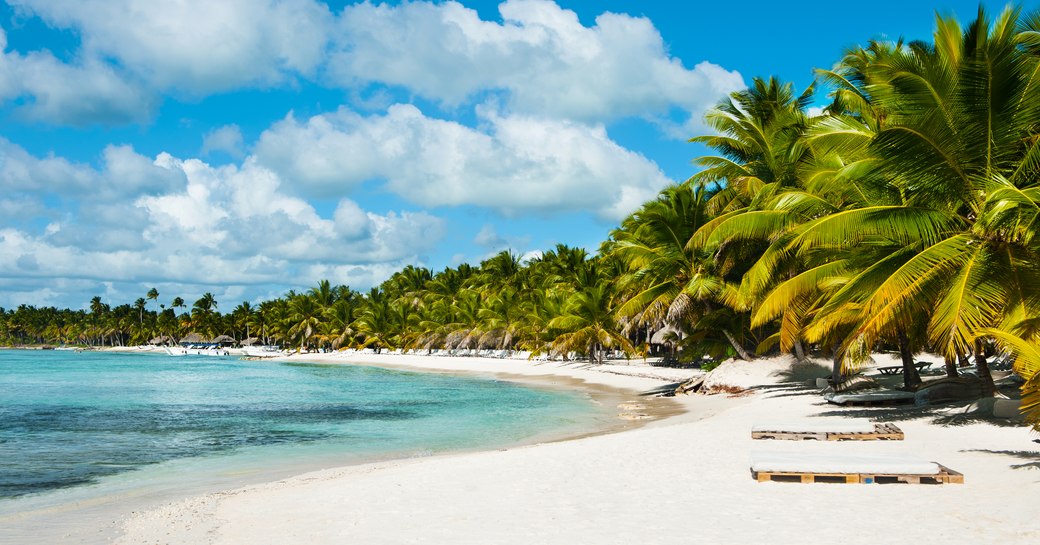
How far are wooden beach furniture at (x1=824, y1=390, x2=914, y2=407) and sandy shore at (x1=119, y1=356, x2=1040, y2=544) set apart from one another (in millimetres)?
2683

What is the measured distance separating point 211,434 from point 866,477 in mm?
16427

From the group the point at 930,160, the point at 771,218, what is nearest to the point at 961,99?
the point at 930,160

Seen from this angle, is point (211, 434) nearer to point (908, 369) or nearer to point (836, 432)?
point (836, 432)

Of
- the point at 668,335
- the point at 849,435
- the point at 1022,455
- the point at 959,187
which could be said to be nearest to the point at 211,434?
the point at 849,435

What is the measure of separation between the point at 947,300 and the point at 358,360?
212ft

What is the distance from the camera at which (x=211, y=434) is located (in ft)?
62.8

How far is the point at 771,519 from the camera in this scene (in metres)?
6.95

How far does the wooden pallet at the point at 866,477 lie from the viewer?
7980 millimetres

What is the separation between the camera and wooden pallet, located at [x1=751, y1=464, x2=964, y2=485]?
7.98 metres

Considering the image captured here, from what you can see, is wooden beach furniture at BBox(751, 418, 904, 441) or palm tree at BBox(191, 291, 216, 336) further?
palm tree at BBox(191, 291, 216, 336)

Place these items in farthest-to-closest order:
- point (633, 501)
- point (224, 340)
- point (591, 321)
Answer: point (224, 340) < point (591, 321) < point (633, 501)

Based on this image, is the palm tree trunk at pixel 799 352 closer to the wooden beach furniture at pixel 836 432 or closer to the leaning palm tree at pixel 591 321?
the wooden beach furniture at pixel 836 432

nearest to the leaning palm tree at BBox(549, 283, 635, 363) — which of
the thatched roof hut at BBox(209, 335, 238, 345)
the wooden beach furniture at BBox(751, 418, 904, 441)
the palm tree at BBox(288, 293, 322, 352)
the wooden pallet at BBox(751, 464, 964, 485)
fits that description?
the wooden beach furniture at BBox(751, 418, 904, 441)

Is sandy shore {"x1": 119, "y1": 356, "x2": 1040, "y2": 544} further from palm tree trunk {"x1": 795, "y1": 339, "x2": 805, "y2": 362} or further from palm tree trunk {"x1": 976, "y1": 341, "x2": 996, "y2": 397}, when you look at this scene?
palm tree trunk {"x1": 795, "y1": 339, "x2": 805, "y2": 362}
